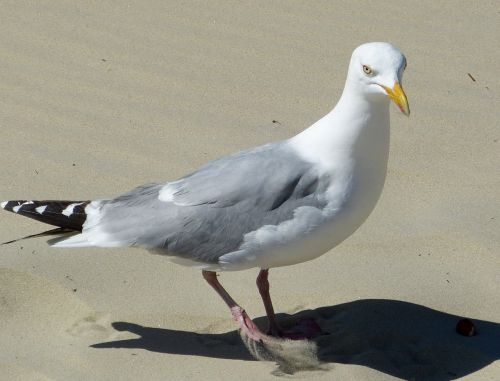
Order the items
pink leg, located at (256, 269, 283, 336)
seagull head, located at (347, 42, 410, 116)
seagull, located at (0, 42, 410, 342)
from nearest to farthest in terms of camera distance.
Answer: seagull head, located at (347, 42, 410, 116) < seagull, located at (0, 42, 410, 342) < pink leg, located at (256, 269, 283, 336)

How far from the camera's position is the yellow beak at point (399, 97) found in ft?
12.2

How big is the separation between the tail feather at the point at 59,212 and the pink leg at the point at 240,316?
0.57m

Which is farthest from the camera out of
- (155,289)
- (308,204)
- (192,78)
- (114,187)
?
(192,78)

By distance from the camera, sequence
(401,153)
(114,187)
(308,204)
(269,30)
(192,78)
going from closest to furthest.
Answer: (308,204)
(114,187)
(401,153)
(192,78)
(269,30)

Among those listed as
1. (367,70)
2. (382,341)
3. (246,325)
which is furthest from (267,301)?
(367,70)

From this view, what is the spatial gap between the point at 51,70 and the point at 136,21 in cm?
73

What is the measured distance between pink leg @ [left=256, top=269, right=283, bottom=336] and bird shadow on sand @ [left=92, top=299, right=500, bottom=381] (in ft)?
0.27

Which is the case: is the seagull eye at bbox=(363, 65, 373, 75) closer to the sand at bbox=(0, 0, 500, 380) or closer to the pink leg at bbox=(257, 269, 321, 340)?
the pink leg at bbox=(257, 269, 321, 340)

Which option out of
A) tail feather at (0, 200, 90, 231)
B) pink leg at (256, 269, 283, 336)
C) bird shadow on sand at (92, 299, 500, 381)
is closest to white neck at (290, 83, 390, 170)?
pink leg at (256, 269, 283, 336)

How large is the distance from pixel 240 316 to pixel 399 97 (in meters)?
1.08

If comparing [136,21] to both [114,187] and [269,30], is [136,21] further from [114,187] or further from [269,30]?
[114,187]

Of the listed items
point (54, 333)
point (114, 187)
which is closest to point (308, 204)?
point (54, 333)

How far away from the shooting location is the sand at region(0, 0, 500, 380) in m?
4.24

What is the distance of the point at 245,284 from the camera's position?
4703 mm
